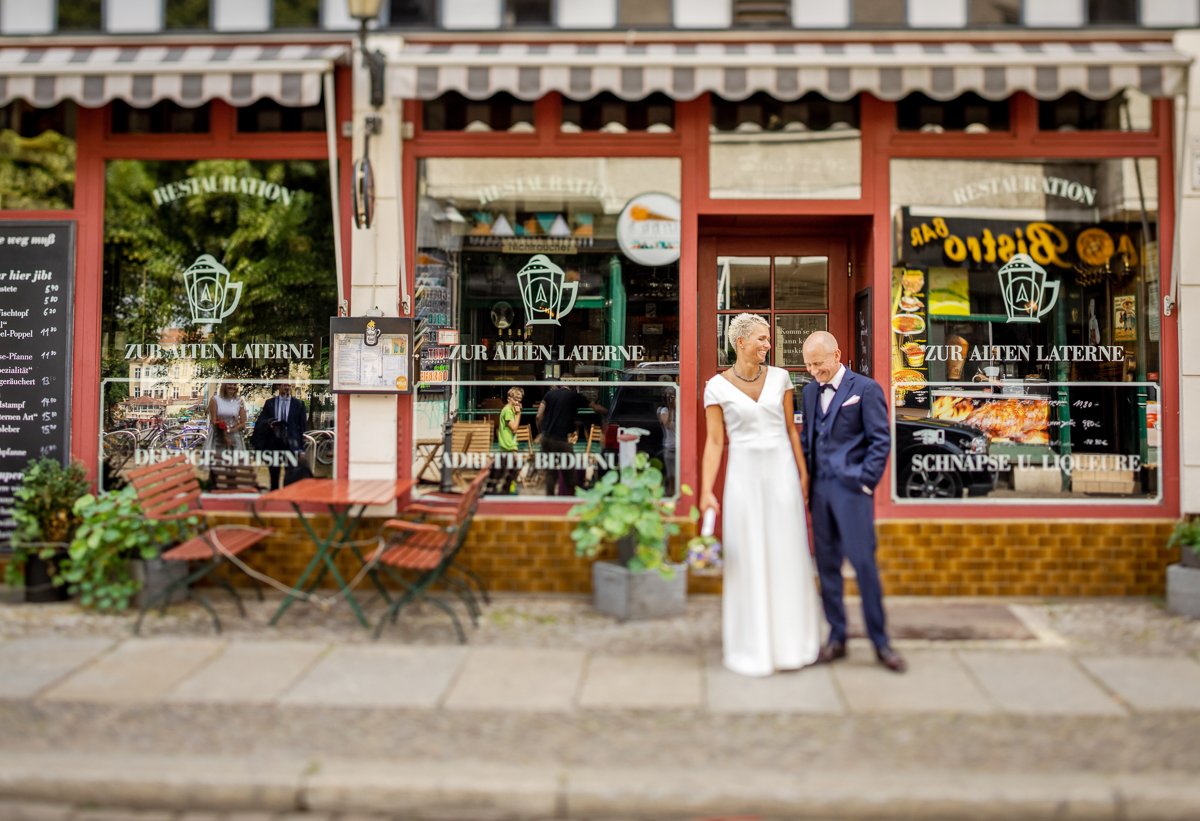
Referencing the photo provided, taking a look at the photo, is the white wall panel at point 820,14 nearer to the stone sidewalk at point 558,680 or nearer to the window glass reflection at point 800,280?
the window glass reflection at point 800,280

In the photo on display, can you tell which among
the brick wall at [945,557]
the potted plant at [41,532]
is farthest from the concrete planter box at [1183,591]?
the potted plant at [41,532]

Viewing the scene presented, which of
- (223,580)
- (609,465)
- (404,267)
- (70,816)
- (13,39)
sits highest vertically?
(13,39)

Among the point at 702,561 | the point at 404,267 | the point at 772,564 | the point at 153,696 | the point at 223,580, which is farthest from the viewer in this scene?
the point at 404,267

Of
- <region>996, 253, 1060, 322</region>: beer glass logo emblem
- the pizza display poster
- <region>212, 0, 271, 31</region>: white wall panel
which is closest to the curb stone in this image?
the pizza display poster

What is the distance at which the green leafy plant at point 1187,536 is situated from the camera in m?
5.90

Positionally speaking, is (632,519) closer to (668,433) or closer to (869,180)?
(668,433)

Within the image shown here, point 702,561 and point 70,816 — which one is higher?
point 702,561

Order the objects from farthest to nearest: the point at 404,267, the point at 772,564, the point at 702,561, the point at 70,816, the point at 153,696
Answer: the point at 404,267, the point at 702,561, the point at 772,564, the point at 153,696, the point at 70,816

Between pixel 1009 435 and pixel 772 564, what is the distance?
286cm

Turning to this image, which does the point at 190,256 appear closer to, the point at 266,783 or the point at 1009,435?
the point at 266,783

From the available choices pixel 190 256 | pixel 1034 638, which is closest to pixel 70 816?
pixel 190 256

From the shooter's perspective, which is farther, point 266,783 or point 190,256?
point 190,256

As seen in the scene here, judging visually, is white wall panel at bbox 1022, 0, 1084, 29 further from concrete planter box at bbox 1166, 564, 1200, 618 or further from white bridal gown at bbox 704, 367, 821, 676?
concrete planter box at bbox 1166, 564, 1200, 618

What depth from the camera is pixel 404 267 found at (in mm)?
6766
